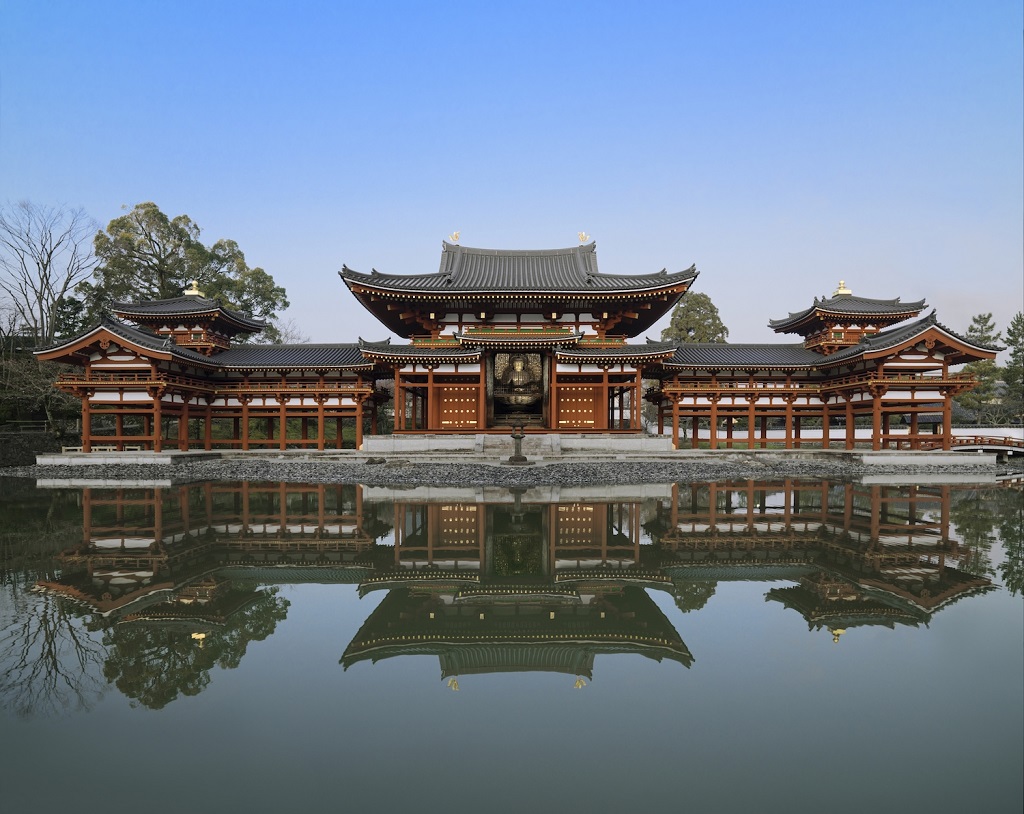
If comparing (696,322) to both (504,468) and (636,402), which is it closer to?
(636,402)

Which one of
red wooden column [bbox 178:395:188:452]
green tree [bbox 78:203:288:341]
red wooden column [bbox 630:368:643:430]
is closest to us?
red wooden column [bbox 630:368:643:430]

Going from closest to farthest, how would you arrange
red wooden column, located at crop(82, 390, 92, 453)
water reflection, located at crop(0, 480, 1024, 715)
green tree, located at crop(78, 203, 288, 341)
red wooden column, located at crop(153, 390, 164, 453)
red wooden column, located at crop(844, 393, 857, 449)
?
water reflection, located at crop(0, 480, 1024, 715) → red wooden column, located at crop(153, 390, 164, 453) → red wooden column, located at crop(82, 390, 92, 453) → red wooden column, located at crop(844, 393, 857, 449) → green tree, located at crop(78, 203, 288, 341)

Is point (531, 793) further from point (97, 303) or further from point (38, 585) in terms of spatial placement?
point (97, 303)

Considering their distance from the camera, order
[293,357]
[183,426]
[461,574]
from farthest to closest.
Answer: [293,357] < [183,426] < [461,574]

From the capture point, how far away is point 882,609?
5.82 meters

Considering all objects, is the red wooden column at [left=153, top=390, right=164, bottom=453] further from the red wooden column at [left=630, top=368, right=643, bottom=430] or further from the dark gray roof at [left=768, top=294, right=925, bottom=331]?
the dark gray roof at [left=768, top=294, right=925, bottom=331]

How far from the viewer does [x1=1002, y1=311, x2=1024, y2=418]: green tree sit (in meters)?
41.1

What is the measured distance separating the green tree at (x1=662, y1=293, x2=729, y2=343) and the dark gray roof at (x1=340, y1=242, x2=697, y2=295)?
15.5 metres

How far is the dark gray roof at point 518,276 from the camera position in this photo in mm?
25531

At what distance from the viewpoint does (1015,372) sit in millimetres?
40969

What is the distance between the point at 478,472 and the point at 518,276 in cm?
1471

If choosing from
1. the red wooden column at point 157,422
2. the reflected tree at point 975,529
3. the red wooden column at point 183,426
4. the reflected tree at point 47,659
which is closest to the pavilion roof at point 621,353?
the reflected tree at point 975,529

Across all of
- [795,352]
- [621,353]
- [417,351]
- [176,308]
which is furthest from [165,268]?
[795,352]

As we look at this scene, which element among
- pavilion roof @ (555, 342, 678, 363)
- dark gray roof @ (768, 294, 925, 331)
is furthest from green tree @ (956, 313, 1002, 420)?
pavilion roof @ (555, 342, 678, 363)
